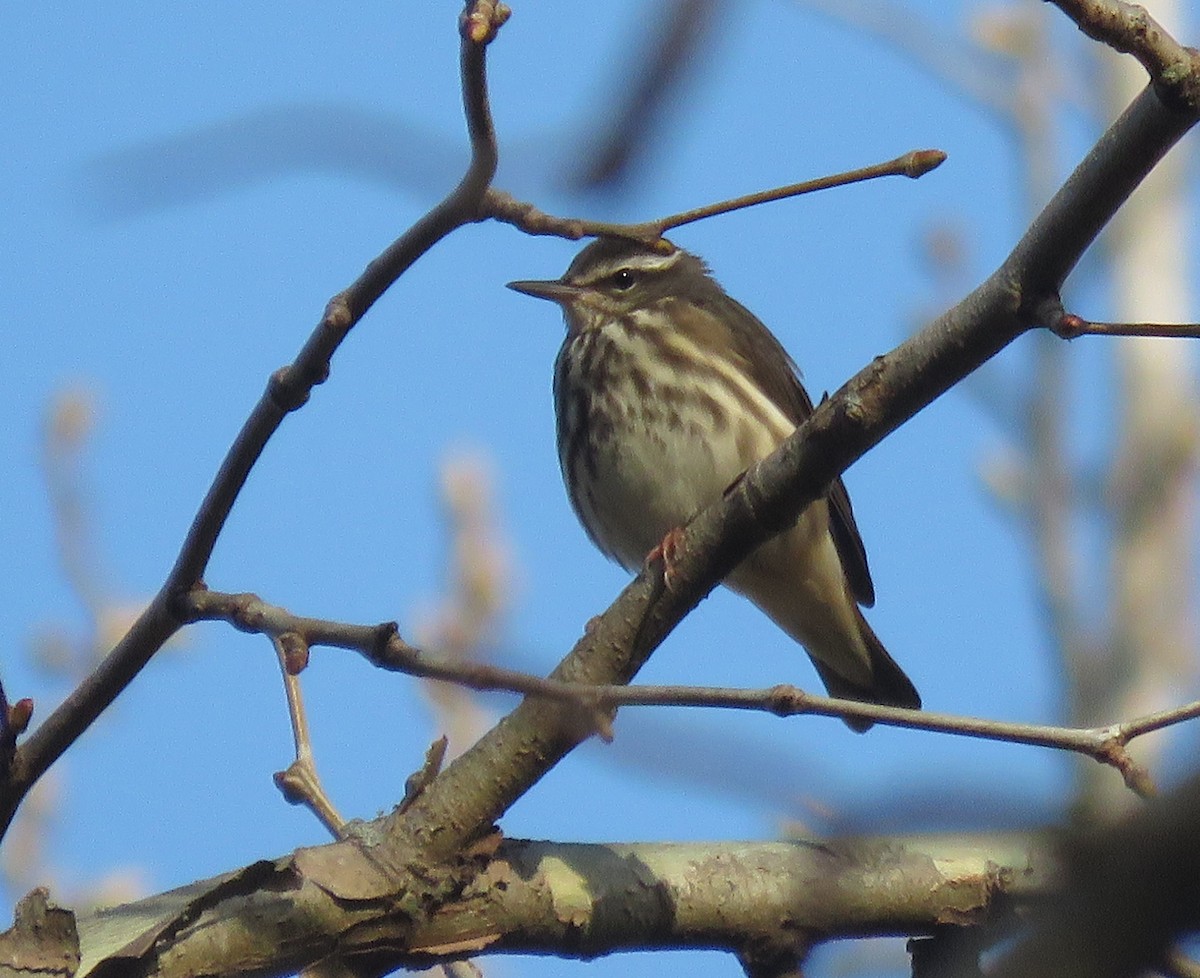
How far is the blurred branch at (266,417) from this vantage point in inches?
96.0

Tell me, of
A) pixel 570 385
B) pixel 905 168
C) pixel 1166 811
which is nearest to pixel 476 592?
pixel 570 385

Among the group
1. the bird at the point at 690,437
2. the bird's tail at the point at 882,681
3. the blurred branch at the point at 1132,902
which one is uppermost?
the bird at the point at 690,437

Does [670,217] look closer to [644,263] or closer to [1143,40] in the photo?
[1143,40]

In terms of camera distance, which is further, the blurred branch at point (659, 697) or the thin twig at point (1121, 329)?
the thin twig at point (1121, 329)

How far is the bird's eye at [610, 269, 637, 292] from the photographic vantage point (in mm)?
6754

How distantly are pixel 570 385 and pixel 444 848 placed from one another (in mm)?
3098

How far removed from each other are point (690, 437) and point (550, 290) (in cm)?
128

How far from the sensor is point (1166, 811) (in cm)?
88

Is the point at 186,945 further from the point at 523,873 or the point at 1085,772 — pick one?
the point at 1085,772

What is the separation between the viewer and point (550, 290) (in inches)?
265

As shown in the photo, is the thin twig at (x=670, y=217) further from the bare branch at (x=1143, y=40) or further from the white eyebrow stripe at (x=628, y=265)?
the white eyebrow stripe at (x=628, y=265)

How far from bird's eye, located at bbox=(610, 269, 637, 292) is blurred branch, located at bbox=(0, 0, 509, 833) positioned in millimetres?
4013

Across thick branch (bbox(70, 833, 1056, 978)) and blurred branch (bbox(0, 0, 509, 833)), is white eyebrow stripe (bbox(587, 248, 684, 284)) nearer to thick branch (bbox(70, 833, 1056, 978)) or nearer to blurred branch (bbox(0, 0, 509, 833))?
thick branch (bbox(70, 833, 1056, 978))

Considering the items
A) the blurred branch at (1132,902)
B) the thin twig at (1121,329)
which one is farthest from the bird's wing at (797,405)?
the blurred branch at (1132,902)
